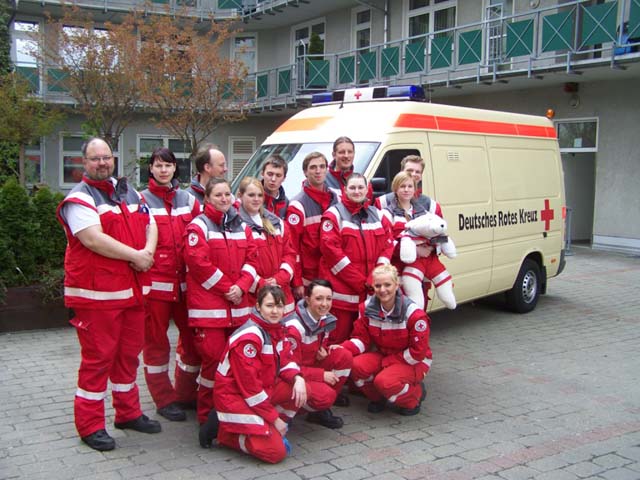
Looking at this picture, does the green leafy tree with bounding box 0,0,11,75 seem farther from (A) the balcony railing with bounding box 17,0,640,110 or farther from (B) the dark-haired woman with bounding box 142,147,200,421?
(B) the dark-haired woman with bounding box 142,147,200,421

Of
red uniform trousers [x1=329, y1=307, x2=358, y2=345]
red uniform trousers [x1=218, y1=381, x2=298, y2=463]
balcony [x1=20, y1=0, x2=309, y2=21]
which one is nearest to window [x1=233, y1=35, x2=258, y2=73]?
balcony [x1=20, y1=0, x2=309, y2=21]

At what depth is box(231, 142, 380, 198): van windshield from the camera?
6816 millimetres

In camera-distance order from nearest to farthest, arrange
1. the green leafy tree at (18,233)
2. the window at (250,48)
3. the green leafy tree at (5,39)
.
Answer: the green leafy tree at (18,233)
the green leafy tree at (5,39)
the window at (250,48)

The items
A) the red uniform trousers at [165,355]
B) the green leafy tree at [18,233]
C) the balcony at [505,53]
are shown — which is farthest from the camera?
the balcony at [505,53]

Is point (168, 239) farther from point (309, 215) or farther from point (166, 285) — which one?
point (309, 215)

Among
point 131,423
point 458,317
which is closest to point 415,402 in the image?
point 131,423

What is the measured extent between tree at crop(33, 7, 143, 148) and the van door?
40.3 feet

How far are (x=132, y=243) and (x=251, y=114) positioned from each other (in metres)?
22.4

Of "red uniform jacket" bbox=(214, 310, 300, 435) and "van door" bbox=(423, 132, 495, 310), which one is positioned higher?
"van door" bbox=(423, 132, 495, 310)

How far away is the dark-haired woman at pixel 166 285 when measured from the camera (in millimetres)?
5043

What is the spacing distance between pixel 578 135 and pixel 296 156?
11.1 meters

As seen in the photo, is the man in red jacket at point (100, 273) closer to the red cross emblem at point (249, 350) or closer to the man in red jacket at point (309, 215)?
the red cross emblem at point (249, 350)

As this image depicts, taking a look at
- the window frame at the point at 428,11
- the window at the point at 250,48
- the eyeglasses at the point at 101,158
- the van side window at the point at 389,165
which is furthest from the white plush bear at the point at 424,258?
the window at the point at 250,48

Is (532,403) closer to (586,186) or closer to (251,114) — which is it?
(586,186)
